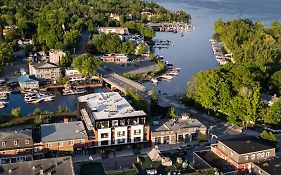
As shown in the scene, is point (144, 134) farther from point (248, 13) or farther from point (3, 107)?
point (248, 13)

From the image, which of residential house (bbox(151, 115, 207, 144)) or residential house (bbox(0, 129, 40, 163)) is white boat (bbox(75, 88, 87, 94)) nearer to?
residential house (bbox(151, 115, 207, 144))

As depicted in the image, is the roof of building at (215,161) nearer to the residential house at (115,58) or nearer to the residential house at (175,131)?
the residential house at (175,131)

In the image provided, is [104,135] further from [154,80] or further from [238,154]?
[154,80]

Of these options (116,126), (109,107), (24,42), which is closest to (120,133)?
(116,126)

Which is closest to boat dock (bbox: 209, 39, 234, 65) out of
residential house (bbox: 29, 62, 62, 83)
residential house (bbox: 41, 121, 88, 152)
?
residential house (bbox: 29, 62, 62, 83)

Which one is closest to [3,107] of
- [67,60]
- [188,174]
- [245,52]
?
[67,60]

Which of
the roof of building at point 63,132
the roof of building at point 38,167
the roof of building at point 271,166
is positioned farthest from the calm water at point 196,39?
the roof of building at point 271,166
